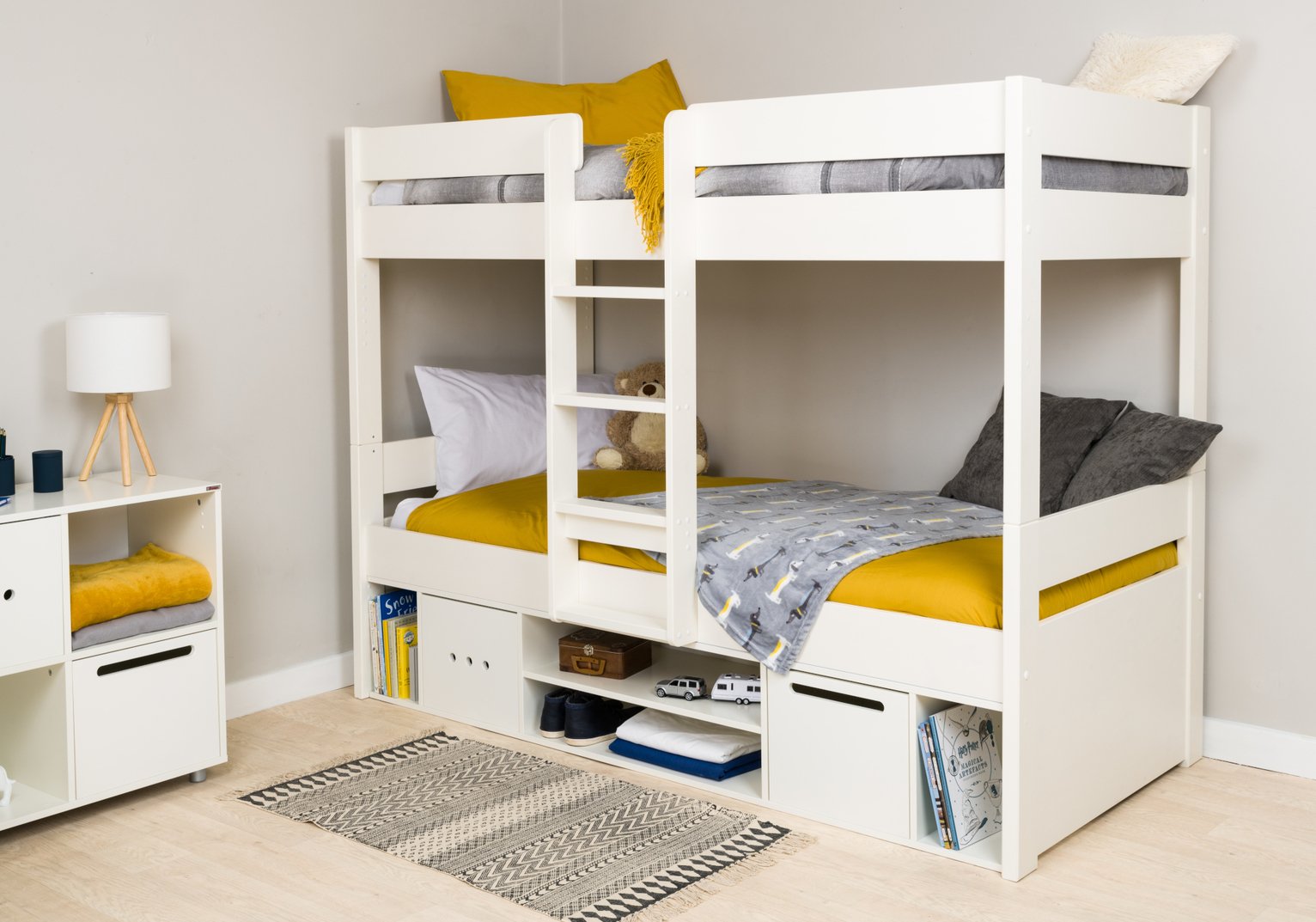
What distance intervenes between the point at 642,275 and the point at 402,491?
0.99 meters

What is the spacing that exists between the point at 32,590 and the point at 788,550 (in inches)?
59.4

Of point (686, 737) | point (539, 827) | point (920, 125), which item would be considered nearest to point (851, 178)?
point (920, 125)

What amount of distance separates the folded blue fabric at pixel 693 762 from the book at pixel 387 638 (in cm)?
78

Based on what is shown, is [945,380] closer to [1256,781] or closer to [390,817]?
[1256,781]

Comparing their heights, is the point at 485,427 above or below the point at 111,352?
below

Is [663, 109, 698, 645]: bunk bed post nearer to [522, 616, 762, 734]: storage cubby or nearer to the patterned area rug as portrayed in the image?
[522, 616, 762, 734]: storage cubby

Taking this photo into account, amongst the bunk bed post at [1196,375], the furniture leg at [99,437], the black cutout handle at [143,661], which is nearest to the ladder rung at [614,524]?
the black cutout handle at [143,661]

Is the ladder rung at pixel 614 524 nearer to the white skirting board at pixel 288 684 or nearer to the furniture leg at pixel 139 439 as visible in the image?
the furniture leg at pixel 139 439

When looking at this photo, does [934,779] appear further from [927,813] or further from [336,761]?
[336,761]

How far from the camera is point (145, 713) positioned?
2820 mm

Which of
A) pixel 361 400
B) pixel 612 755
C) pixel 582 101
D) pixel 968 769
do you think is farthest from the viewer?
pixel 582 101

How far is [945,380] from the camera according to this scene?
341cm

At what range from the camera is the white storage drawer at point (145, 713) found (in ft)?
8.91

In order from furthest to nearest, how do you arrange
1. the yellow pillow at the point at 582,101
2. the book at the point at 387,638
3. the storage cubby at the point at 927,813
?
the yellow pillow at the point at 582,101
the book at the point at 387,638
the storage cubby at the point at 927,813
